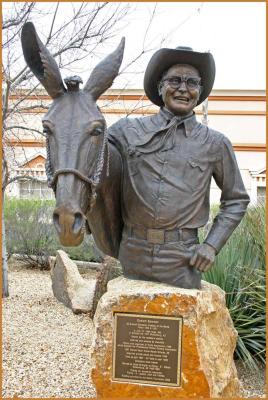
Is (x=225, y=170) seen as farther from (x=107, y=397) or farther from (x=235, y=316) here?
(x=235, y=316)

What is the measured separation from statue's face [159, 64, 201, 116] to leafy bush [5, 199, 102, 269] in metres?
8.30

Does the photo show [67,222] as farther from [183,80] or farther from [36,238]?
[36,238]

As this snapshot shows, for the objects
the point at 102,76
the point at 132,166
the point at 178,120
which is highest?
the point at 102,76

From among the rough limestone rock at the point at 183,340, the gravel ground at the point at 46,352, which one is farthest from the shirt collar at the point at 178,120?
the gravel ground at the point at 46,352

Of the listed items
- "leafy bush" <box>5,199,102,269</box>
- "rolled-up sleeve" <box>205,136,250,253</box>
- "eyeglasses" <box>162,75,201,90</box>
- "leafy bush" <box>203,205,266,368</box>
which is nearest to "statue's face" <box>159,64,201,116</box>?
"eyeglasses" <box>162,75,201,90</box>

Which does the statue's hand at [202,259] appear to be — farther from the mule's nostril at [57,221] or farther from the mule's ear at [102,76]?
the mule's ear at [102,76]

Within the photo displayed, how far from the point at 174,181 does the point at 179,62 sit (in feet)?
2.58

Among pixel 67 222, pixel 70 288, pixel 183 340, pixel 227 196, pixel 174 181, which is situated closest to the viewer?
pixel 67 222

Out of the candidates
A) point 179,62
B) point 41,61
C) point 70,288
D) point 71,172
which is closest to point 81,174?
point 71,172

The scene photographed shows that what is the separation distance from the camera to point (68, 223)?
2150mm

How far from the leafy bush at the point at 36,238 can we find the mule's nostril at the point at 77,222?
8.80 m

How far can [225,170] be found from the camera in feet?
9.90

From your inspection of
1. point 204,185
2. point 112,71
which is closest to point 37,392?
point 204,185

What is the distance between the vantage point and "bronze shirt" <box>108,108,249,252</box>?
285 centimetres
